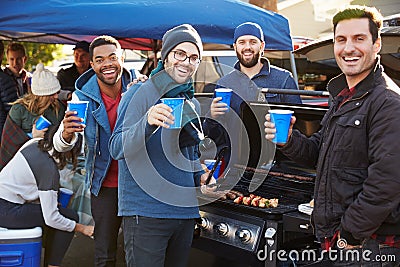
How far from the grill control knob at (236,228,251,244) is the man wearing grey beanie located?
438 mm

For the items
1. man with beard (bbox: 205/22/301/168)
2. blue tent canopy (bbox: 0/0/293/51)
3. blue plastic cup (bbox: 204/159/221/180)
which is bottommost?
blue plastic cup (bbox: 204/159/221/180)

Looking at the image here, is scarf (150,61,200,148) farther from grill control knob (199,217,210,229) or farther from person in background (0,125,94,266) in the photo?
person in background (0,125,94,266)

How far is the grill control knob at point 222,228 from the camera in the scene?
3287 millimetres

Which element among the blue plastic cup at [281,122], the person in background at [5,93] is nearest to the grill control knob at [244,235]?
the blue plastic cup at [281,122]

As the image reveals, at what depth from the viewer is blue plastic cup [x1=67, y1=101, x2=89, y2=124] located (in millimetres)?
3283

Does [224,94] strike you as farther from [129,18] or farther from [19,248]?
[129,18]

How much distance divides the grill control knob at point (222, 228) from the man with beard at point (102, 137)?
0.74m

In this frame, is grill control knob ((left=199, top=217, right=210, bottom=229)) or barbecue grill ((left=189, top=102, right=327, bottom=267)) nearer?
barbecue grill ((left=189, top=102, right=327, bottom=267))

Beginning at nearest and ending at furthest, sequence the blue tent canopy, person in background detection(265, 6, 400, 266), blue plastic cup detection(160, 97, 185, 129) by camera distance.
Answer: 1. person in background detection(265, 6, 400, 266)
2. blue plastic cup detection(160, 97, 185, 129)
3. the blue tent canopy

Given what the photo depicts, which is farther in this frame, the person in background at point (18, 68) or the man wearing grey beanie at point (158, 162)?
the person in background at point (18, 68)

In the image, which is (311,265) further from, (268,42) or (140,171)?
(268,42)

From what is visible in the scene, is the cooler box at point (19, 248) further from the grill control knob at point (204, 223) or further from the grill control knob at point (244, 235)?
the grill control knob at point (244, 235)

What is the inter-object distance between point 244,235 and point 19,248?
1.57 m

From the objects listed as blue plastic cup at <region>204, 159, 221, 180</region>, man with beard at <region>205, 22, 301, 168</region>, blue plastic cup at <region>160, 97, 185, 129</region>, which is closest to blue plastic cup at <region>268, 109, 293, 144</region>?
blue plastic cup at <region>160, 97, 185, 129</region>
